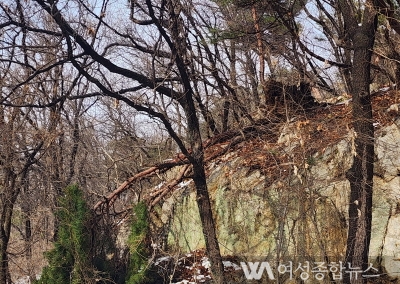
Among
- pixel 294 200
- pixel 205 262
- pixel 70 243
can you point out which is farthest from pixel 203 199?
pixel 70 243

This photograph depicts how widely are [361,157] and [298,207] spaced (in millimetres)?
1103

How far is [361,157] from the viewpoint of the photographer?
454cm

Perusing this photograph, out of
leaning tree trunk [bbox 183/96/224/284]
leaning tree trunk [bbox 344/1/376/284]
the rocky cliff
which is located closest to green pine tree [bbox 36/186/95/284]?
the rocky cliff

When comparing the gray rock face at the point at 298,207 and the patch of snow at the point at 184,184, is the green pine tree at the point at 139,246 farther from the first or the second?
the patch of snow at the point at 184,184

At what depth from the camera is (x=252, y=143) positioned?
24.7 feet

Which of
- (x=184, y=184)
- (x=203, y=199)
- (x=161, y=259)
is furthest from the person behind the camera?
(x=184, y=184)

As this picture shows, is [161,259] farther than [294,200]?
Yes

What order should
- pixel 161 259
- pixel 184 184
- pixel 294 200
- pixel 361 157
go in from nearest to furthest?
pixel 361 157 < pixel 294 200 < pixel 161 259 < pixel 184 184

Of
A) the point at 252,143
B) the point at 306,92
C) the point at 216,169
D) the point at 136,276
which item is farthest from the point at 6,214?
the point at 306,92

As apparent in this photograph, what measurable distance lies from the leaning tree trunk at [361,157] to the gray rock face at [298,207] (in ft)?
0.90

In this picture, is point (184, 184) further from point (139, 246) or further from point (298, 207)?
point (298, 207)

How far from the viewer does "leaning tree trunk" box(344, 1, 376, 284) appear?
14.0 ft

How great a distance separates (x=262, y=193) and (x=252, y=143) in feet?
5.09

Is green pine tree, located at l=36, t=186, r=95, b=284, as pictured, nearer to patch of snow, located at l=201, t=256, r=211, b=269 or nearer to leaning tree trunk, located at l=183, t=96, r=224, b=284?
patch of snow, located at l=201, t=256, r=211, b=269
